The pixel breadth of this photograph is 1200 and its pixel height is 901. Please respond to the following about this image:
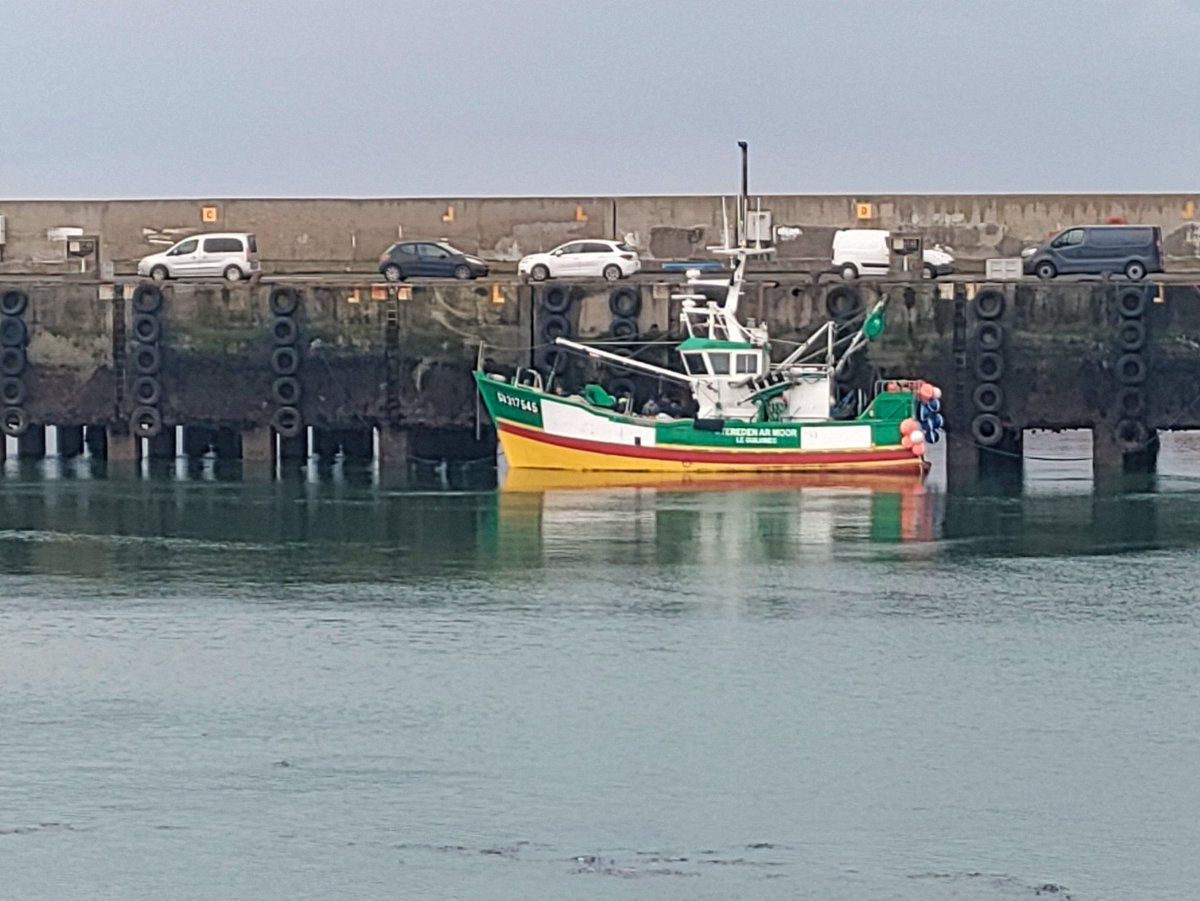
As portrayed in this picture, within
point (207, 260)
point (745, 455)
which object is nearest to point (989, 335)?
point (745, 455)

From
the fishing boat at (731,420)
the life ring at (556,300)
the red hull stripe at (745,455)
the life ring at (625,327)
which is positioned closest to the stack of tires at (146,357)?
the fishing boat at (731,420)

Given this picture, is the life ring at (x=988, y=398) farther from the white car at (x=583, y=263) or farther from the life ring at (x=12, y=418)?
the life ring at (x=12, y=418)

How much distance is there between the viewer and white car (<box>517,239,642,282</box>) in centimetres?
5169

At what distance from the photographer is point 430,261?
52.6 metres

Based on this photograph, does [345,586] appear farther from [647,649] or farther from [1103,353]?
[1103,353]

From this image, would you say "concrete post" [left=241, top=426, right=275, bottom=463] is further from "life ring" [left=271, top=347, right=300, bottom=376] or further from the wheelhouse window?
the wheelhouse window

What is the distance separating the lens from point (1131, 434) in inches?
1924

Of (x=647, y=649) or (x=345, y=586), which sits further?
(x=345, y=586)

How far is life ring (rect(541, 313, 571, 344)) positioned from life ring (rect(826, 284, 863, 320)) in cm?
521

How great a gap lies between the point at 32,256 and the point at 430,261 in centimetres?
1054

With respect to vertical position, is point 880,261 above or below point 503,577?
above

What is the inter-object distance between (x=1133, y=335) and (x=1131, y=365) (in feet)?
1.93

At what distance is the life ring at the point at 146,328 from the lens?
5075cm

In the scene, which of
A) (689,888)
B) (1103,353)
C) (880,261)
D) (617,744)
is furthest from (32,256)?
(689,888)
